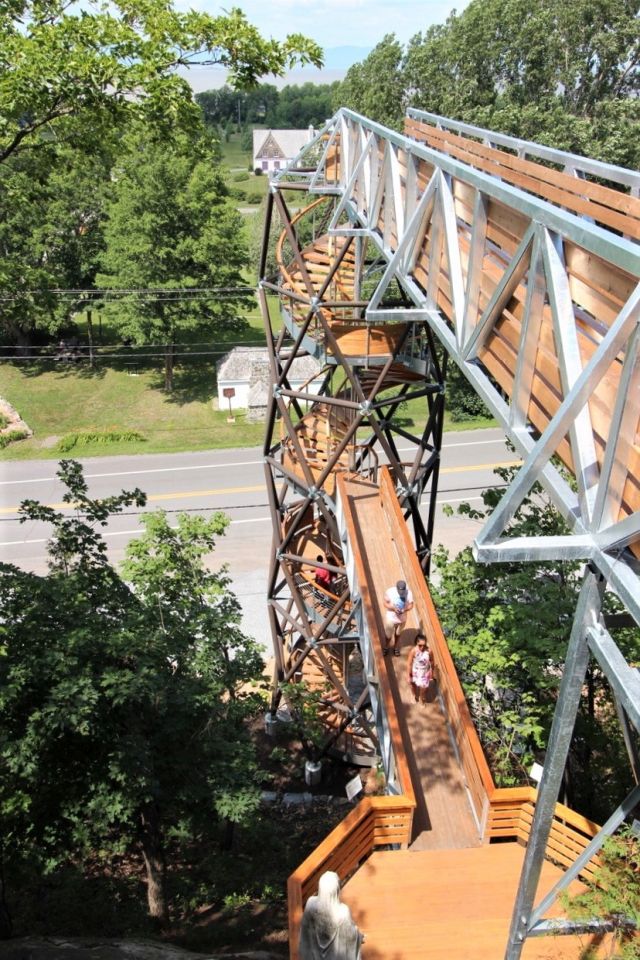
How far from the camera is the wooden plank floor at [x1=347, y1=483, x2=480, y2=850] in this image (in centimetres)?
712

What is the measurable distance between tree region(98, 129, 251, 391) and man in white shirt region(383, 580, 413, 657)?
25375mm

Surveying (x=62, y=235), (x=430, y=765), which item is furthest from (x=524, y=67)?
(x=430, y=765)

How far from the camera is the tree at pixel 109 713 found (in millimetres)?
7570

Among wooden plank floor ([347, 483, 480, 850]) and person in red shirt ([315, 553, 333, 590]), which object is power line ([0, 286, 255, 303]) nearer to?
person in red shirt ([315, 553, 333, 590])

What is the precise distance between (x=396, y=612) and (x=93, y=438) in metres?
23.2

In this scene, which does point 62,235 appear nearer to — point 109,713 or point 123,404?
point 123,404

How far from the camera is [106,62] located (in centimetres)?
696

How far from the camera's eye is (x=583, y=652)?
4398 millimetres

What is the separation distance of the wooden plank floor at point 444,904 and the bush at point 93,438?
25315 mm

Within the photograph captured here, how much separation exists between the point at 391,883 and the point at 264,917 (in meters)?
4.47

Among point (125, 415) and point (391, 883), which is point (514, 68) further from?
point (391, 883)

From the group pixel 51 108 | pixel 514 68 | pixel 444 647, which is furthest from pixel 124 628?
pixel 514 68

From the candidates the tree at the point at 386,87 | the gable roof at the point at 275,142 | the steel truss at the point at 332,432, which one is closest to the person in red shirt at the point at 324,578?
the steel truss at the point at 332,432

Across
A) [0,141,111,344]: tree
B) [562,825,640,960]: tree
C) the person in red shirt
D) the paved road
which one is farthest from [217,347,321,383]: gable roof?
[562,825,640,960]: tree
